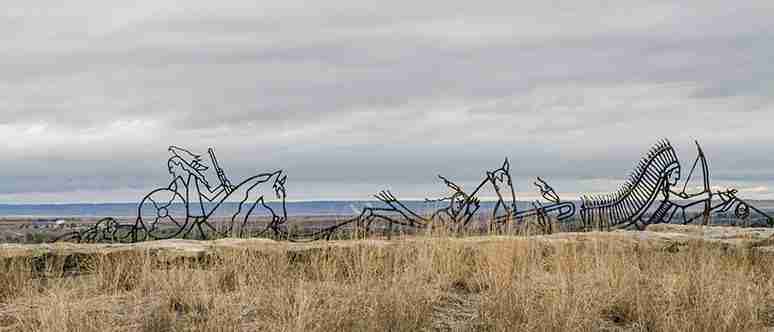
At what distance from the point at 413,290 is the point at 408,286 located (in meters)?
→ 0.19

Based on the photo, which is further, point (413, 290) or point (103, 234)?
point (103, 234)

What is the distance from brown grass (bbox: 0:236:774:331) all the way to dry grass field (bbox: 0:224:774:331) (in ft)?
0.07

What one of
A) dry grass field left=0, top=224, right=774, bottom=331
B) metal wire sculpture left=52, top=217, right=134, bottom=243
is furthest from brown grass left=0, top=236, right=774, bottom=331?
metal wire sculpture left=52, top=217, right=134, bottom=243

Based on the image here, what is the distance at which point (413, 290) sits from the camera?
9164mm

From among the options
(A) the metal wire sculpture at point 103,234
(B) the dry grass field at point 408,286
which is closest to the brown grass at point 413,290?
(B) the dry grass field at point 408,286

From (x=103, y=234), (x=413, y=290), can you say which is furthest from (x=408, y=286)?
(x=103, y=234)

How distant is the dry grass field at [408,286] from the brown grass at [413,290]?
0.02 metres

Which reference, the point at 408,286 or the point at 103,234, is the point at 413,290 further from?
the point at 103,234

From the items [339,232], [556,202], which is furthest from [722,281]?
[339,232]

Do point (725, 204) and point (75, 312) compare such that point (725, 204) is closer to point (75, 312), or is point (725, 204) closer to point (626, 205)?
point (626, 205)

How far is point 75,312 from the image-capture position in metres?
8.30

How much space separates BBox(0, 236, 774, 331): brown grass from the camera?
27.5ft

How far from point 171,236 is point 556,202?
5555 millimetres

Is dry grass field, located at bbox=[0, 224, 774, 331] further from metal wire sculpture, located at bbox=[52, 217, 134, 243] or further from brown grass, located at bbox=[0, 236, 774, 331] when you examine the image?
metal wire sculpture, located at bbox=[52, 217, 134, 243]
